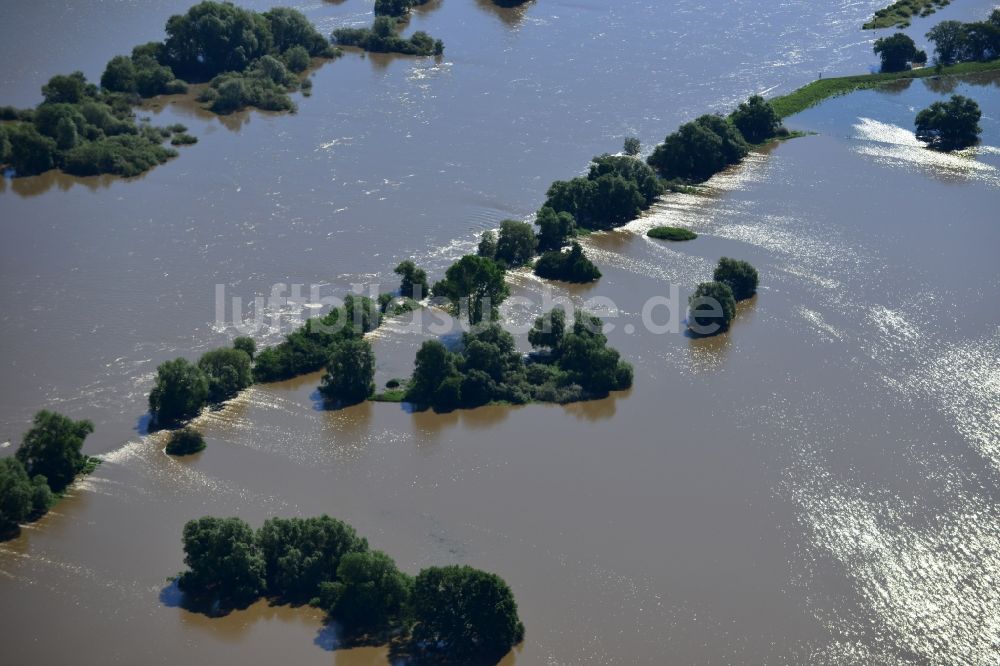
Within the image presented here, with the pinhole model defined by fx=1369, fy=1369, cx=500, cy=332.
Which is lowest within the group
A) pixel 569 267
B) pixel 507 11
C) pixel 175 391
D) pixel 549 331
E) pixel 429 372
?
pixel 175 391

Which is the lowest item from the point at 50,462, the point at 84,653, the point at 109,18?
the point at 84,653

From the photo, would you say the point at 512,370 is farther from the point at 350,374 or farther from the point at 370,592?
the point at 370,592

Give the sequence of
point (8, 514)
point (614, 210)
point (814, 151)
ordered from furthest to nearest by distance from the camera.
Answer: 1. point (814, 151)
2. point (614, 210)
3. point (8, 514)

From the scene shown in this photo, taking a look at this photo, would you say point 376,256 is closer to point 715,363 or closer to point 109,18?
point 715,363

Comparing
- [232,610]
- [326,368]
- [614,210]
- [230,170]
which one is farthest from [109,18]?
[232,610]

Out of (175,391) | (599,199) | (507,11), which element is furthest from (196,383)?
(507,11)

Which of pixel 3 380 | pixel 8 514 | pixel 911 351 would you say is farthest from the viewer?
pixel 911 351

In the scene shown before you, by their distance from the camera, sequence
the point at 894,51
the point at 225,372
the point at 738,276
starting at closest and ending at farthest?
the point at 225,372 → the point at 738,276 → the point at 894,51
